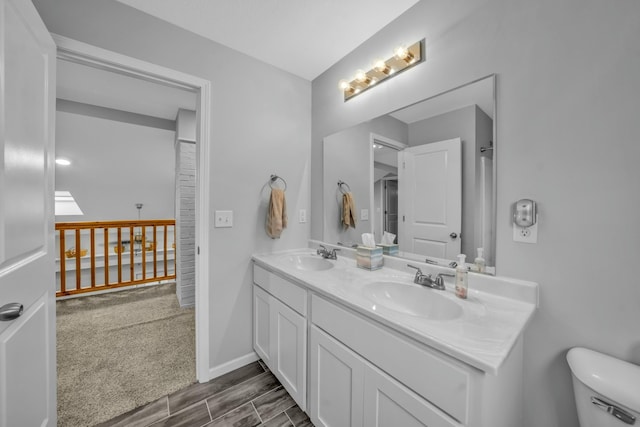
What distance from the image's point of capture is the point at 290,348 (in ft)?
4.66

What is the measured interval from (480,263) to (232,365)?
179cm

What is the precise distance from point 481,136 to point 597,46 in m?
0.43

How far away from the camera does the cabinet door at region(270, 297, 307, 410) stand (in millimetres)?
1315

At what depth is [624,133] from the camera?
2.65ft

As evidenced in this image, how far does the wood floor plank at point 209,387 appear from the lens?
149 centimetres

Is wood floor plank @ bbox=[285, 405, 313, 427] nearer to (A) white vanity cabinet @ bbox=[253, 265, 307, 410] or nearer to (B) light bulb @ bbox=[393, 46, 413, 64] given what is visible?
(A) white vanity cabinet @ bbox=[253, 265, 307, 410]

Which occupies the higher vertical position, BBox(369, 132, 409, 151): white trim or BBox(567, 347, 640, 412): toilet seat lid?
BBox(369, 132, 409, 151): white trim

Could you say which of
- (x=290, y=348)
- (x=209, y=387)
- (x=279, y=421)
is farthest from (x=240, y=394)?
(x=290, y=348)

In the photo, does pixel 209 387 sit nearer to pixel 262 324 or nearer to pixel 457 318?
pixel 262 324

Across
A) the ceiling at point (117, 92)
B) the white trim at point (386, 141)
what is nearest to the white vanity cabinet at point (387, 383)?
the white trim at point (386, 141)

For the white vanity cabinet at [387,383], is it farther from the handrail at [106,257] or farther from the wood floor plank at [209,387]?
the handrail at [106,257]

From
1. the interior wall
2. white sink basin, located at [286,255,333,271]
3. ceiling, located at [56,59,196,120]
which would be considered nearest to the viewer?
white sink basin, located at [286,255,333,271]

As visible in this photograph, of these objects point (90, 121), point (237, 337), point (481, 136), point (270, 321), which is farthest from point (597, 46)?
point (90, 121)

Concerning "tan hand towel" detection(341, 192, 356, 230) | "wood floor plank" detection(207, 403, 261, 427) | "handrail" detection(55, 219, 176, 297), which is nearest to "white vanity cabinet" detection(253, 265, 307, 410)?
"wood floor plank" detection(207, 403, 261, 427)
